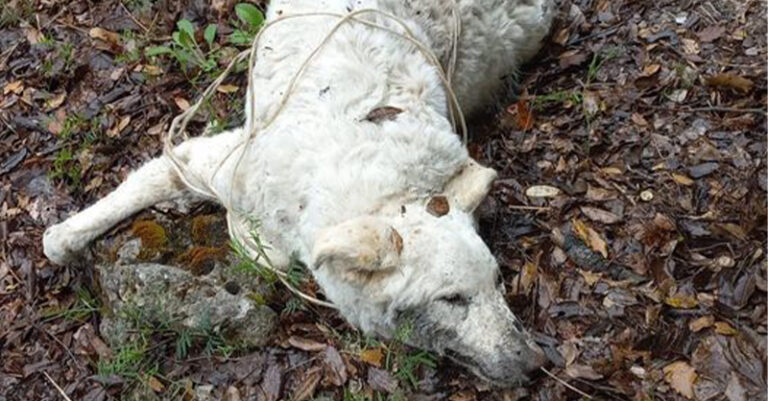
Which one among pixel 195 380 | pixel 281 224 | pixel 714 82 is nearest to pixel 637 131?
pixel 714 82

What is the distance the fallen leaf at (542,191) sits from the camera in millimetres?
4715

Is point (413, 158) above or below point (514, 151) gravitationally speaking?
above

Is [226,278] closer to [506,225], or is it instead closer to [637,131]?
[506,225]

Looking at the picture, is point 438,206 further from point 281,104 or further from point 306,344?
point 306,344

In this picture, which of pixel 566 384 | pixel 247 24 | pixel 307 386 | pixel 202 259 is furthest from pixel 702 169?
pixel 247 24

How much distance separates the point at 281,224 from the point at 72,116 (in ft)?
8.43

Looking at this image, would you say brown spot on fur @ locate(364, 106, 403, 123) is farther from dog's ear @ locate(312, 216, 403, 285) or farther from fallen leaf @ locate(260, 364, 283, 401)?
fallen leaf @ locate(260, 364, 283, 401)

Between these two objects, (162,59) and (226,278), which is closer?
(226,278)

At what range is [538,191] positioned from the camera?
4.76m

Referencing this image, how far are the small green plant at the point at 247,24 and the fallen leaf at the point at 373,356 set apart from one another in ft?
7.92

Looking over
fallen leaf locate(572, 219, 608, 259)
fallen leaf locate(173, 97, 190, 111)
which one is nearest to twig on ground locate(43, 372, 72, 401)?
fallen leaf locate(173, 97, 190, 111)

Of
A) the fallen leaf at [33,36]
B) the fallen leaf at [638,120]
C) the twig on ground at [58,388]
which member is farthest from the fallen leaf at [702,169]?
the fallen leaf at [33,36]

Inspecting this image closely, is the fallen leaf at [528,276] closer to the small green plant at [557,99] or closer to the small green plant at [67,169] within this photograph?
the small green plant at [557,99]

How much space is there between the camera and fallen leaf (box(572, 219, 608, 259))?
14.3 ft
